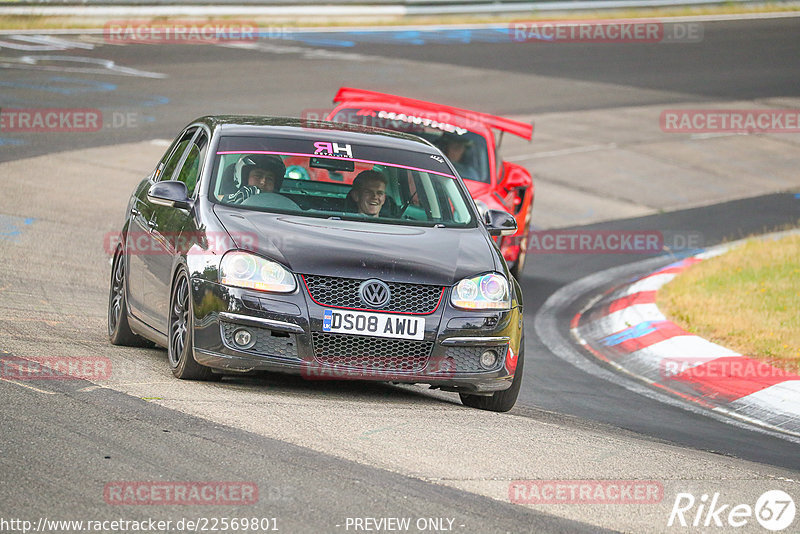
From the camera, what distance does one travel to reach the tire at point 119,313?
8.53 metres

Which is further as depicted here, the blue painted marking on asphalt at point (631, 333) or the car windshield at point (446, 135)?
the car windshield at point (446, 135)

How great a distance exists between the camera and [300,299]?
686 cm

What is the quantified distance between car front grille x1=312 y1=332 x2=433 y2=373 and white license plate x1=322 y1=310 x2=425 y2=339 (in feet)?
0.11

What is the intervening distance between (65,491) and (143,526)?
1.55 feet

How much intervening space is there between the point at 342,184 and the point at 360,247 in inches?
41.2

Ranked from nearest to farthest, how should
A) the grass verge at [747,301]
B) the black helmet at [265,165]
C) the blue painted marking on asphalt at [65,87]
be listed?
the black helmet at [265,165]
the grass verge at [747,301]
the blue painted marking on asphalt at [65,87]

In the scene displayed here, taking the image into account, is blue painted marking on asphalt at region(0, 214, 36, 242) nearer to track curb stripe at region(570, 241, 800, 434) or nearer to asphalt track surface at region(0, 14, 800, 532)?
asphalt track surface at region(0, 14, 800, 532)

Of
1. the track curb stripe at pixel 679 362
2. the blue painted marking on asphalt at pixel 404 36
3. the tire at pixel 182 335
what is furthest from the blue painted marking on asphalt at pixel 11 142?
the blue painted marking on asphalt at pixel 404 36

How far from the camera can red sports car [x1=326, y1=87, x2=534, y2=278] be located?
12719 millimetres

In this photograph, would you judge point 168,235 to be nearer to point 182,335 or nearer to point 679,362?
point 182,335

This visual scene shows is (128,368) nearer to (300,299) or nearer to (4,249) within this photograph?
(300,299)

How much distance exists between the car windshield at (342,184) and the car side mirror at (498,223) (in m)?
0.16

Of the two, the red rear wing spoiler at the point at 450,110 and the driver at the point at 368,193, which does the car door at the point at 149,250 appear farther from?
the red rear wing spoiler at the point at 450,110

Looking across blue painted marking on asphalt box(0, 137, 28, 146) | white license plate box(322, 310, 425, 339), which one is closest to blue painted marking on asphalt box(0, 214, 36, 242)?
blue painted marking on asphalt box(0, 137, 28, 146)
